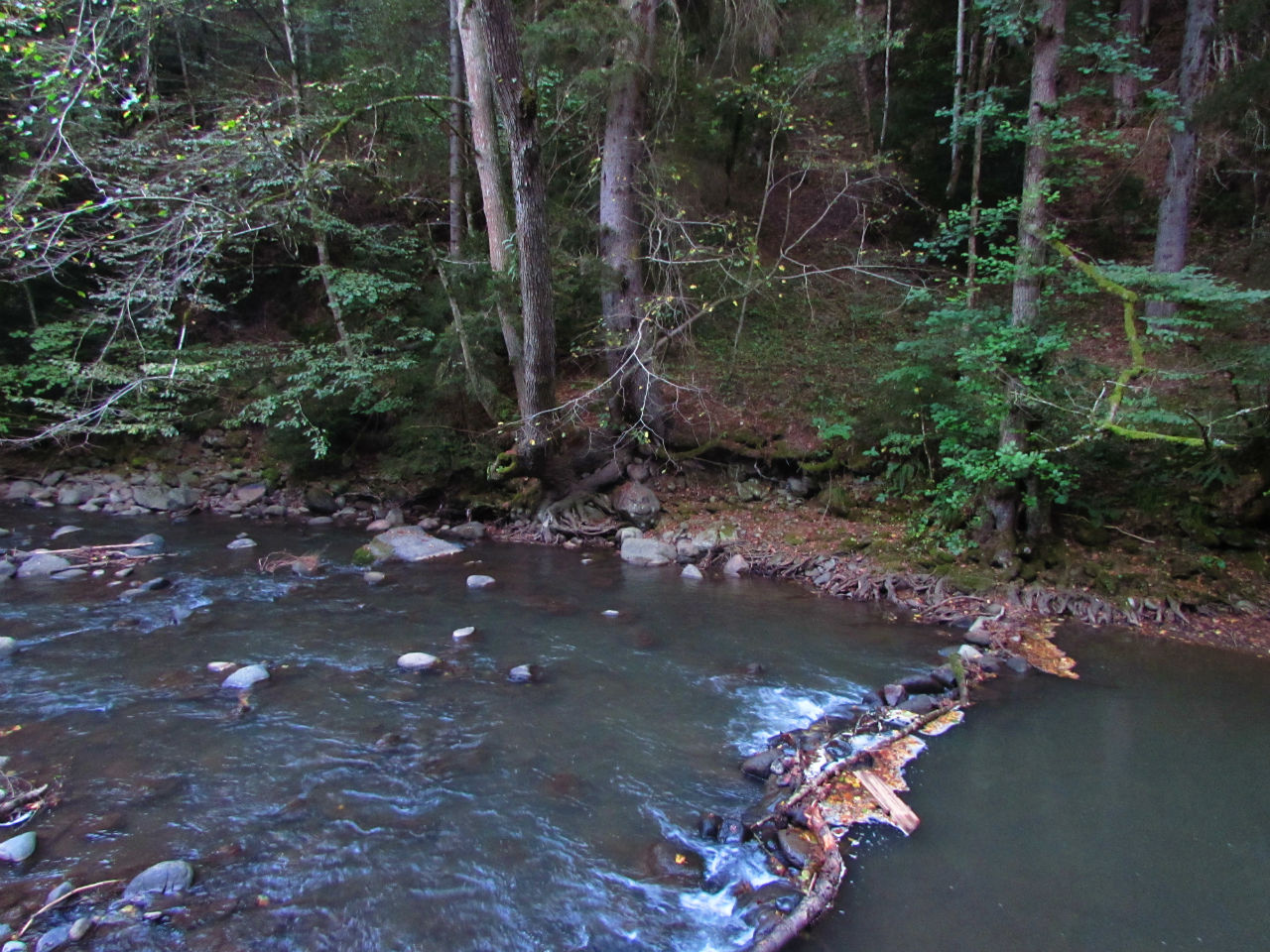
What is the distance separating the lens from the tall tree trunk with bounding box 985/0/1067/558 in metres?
7.23

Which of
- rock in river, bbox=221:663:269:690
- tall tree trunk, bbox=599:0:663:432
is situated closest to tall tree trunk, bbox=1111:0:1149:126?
tall tree trunk, bbox=599:0:663:432

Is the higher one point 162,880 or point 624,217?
point 624,217

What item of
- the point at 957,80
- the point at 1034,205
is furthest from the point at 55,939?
the point at 957,80

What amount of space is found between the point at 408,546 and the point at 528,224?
4656 millimetres

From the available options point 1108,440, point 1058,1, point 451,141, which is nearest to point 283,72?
point 451,141

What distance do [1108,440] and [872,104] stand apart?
1193 centimetres

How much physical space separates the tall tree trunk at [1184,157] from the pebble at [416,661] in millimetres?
11045

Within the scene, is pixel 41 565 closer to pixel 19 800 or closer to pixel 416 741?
pixel 19 800

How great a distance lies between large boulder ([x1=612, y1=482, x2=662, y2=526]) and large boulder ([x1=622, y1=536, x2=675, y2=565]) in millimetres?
729

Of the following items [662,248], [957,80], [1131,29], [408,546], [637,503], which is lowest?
[408,546]

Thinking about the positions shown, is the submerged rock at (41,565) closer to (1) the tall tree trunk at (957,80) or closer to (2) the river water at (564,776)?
(2) the river water at (564,776)

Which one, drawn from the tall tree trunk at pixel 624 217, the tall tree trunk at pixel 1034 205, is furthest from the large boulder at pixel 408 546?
the tall tree trunk at pixel 1034 205

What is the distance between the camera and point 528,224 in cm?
858

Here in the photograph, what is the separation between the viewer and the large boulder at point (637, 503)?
35.1 feet
